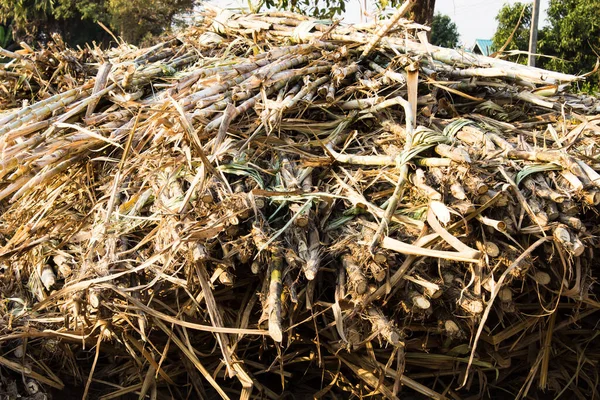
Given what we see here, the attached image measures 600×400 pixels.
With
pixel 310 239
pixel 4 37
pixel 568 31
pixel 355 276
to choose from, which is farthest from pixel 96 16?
pixel 355 276

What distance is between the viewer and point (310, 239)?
7.34 ft

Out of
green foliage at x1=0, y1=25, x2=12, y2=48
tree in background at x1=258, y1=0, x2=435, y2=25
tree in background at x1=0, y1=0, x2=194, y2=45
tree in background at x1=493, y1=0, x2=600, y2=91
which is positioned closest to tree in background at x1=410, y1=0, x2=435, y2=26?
tree in background at x1=258, y1=0, x2=435, y2=25

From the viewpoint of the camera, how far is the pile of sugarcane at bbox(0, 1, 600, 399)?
2133 mm

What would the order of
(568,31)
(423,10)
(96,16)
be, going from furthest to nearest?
(96,16)
(568,31)
(423,10)

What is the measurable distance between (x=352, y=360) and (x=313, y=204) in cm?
59

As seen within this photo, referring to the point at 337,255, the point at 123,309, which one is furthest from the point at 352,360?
the point at 123,309

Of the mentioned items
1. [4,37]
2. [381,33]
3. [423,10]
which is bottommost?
[4,37]

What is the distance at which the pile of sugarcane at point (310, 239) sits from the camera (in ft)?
7.00

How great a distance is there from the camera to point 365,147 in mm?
2645

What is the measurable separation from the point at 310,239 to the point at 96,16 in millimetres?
24833

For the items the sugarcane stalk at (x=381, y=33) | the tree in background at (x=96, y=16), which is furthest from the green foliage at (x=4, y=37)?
the sugarcane stalk at (x=381, y=33)

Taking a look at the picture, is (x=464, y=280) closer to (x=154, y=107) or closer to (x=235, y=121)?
(x=235, y=121)

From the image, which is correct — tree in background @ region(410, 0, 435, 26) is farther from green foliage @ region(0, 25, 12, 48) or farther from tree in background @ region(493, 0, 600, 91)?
green foliage @ region(0, 25, 12, 48)

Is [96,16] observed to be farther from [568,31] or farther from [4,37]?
[568,31]
